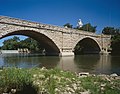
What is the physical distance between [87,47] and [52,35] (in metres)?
26.4

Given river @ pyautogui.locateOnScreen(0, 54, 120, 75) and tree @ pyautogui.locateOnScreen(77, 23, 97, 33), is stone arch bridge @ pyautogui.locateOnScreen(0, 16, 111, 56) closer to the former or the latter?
river @ pyautogui.locateOnScreen(0, 54, 120, 75)

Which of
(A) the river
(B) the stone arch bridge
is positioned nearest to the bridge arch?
(B) the stone arch bridge

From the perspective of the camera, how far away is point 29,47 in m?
81.2

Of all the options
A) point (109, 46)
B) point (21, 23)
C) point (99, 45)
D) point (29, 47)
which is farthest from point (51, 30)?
point (29, 47)

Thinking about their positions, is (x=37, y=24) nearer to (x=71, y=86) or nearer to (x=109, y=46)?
(x=71, y=86)

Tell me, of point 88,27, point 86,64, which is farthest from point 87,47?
point 86,64

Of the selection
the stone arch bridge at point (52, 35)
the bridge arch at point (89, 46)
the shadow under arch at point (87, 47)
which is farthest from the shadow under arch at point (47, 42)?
the shadow under arch at point (87, 47)

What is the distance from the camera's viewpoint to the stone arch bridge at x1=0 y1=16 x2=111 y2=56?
81.7 feet

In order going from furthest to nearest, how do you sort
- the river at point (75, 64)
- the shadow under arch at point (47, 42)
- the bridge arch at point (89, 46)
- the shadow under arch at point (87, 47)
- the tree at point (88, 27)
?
the tree at point (88, 27) < the shadow under arch at point (87, 47) < the bridge arch at point (89, 46) < the shadow under arch at point (47, 42) < the river at point (75, 64)

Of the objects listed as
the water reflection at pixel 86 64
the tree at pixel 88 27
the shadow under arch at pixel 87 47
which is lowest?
the water reflection at pixel 86 64

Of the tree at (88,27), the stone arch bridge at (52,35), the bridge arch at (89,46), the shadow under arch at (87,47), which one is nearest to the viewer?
the stone arch bridge at (52,35)

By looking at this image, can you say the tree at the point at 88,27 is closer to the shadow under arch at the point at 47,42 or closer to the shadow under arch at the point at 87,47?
the shadow under arch at the point at 87,47

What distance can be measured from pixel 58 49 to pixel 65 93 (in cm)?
2892

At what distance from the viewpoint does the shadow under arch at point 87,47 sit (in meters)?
49.1
